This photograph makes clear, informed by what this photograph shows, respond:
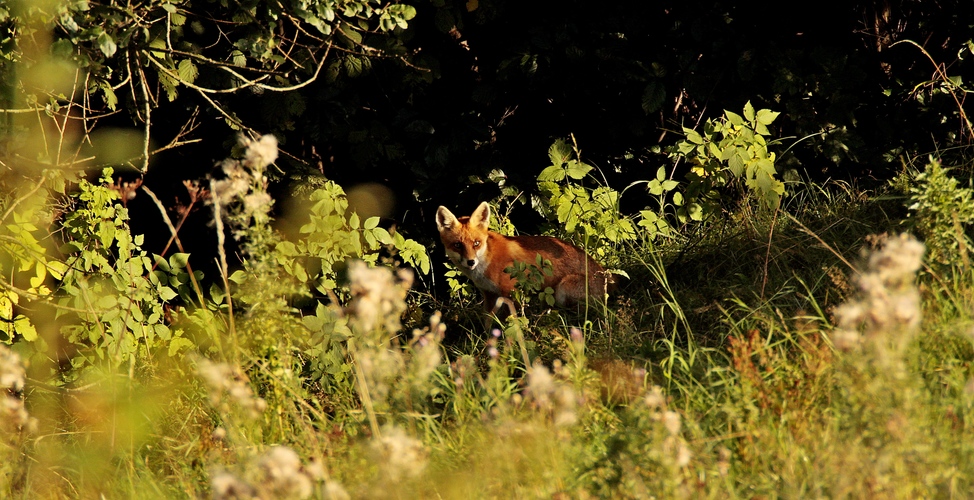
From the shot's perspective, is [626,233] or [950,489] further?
[626,233]

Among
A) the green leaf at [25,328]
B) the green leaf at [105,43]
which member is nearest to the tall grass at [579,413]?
the green leaf at [25,328]

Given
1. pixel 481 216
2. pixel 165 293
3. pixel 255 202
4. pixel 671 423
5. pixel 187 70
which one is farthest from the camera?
pixel 481 216

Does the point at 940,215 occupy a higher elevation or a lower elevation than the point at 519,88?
higher

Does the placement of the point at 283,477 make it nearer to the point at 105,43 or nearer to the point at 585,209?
the point at 105,43

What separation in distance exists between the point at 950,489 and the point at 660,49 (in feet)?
15.4

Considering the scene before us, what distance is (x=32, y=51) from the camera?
458cm

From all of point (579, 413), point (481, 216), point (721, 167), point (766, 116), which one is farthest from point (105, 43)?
point (766, 116)

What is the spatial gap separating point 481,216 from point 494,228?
0.57 meters

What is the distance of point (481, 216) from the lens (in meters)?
6.42

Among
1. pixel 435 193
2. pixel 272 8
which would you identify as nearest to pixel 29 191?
pixel 272 8

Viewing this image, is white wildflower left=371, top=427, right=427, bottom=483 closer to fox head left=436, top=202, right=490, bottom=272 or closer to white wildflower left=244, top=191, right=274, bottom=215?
white wildflower left=244, top=191, right=274, bottom=215

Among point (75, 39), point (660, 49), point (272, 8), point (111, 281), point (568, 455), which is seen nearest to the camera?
point (568, 455)

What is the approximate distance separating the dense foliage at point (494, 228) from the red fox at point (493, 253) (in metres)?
0.19

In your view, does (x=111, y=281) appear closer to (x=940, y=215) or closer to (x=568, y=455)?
(x=568, y=455)
